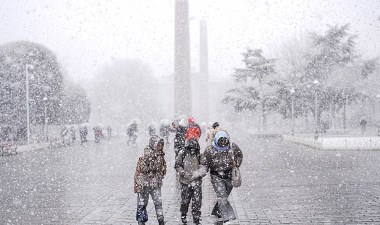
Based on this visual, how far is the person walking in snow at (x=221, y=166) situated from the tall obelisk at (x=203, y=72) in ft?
192

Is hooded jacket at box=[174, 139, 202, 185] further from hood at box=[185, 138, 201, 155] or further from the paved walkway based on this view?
the paved walkway

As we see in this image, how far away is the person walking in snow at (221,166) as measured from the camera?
23.9ft

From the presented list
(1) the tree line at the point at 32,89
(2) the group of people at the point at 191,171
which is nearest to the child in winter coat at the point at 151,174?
(2) the group of people at the point at 191,171

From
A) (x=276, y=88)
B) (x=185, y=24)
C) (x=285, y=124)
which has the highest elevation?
(x=185, y=24)

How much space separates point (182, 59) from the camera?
37625mm

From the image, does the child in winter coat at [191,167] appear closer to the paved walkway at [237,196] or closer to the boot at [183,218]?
the boot at [183,218]

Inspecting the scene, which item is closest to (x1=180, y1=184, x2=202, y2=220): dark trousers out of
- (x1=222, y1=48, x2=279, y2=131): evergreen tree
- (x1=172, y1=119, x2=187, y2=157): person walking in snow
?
(x1=172, y1=119, x2=187, y2=157): person walking in snow

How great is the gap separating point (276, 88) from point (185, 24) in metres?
18.5

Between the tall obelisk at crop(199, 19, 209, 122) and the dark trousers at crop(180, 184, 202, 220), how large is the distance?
5797 cm

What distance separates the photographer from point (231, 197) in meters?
10.4

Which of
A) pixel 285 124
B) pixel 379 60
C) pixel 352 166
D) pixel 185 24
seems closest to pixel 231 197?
pixel 352 166

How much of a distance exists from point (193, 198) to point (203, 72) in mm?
62580

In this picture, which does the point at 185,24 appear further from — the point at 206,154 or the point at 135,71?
the point at 135,71

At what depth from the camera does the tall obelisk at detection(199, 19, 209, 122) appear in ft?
218
